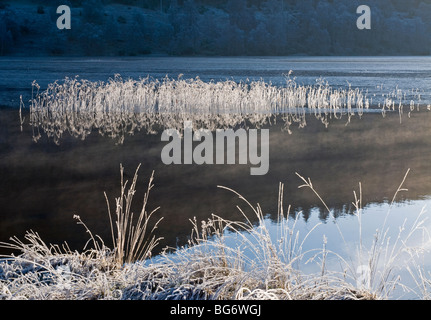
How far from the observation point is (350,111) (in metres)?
19.8

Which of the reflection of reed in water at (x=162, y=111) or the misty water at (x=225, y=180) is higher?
the reflection of reed in water at (x=162, y=111)

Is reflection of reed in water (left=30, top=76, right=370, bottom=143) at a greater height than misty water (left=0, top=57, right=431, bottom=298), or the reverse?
reflection of reed in water (left=30, top=76, right=370, bottom=143)

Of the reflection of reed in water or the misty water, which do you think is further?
the reflection of reed in water

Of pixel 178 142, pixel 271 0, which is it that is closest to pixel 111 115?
pixel 178 142

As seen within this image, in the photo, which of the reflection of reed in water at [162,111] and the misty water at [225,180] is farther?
the reflection of reed in water at [162,111]

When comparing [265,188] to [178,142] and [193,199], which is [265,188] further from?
[178,142]

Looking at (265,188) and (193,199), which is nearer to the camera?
(193,199)

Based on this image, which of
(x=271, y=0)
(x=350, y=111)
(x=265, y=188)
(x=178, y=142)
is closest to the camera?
(x=265, y=188)

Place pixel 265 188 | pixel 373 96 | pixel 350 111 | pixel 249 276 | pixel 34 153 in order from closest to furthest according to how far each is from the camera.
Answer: pixel 249 276
pixel 265 188
pixel 34 153
pixel 350 111
pixel 373 96

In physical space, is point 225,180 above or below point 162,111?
below

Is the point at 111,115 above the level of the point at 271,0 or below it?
below

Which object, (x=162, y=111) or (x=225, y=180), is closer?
(x=225, y=180)

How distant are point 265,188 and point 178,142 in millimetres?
4614

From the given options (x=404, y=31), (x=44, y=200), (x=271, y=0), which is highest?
(x=271, y=0)
